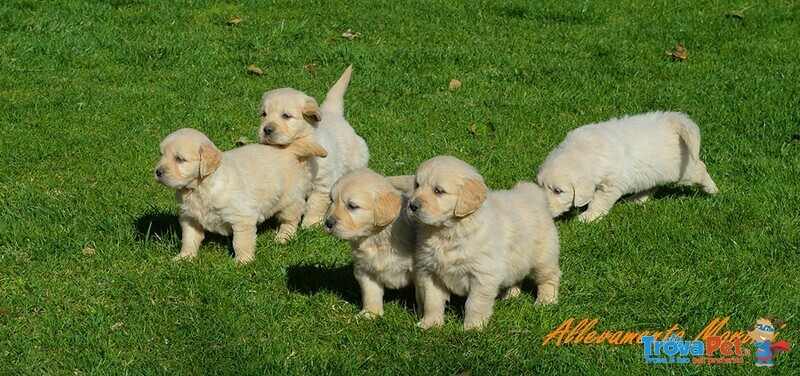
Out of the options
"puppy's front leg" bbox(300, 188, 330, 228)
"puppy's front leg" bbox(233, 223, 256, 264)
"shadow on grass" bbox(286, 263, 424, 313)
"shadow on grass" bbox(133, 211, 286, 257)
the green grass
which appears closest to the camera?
the green grass

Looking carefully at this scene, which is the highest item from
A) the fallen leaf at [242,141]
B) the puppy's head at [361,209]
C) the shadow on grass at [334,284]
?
the puppy's head at [361,209]

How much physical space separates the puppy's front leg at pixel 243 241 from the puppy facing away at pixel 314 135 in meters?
0.77

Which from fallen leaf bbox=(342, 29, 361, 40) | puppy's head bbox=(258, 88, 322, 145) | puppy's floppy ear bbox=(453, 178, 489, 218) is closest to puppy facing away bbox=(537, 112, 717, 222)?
puppy's head bbox=(258, 88, 322, 145)

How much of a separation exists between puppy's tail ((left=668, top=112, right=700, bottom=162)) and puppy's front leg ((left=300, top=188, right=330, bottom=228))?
2734 mm

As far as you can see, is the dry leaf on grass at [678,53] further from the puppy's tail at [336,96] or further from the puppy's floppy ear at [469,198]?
the puppy's floppy ear at [469,198]

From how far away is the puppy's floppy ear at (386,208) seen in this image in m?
4.72

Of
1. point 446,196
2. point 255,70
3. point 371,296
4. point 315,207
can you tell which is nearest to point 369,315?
point 371,296

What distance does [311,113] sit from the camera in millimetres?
6438

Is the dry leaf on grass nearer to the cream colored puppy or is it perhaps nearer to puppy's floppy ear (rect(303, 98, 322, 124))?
puppy's floppy ear (rect(303, 98, 322, 124))

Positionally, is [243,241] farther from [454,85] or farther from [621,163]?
[454,85]

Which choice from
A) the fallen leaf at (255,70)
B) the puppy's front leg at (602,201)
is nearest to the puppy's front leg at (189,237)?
the puppy's front leg at (602,201)

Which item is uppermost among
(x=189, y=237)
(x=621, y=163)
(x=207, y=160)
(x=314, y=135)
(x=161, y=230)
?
(x=207, y=160)

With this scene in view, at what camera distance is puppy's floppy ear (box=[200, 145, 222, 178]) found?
5.52 metres

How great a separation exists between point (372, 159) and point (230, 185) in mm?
2036
